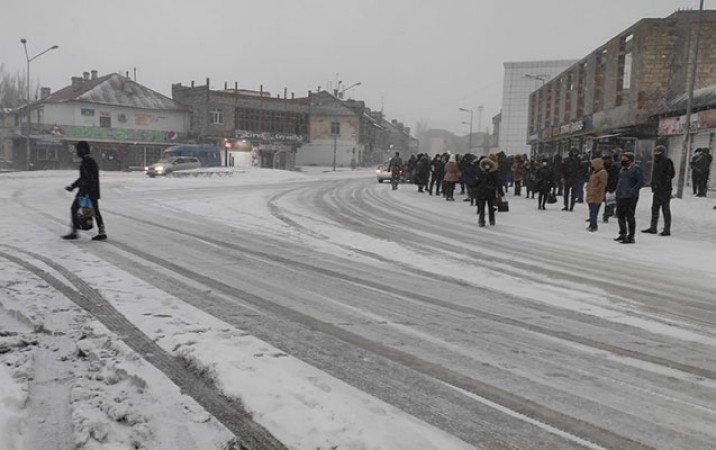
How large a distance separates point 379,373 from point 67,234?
25.0 ft

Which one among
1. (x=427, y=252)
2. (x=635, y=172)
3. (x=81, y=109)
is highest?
(x=81, y=109)

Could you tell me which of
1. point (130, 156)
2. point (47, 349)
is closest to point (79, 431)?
point (47, 349)

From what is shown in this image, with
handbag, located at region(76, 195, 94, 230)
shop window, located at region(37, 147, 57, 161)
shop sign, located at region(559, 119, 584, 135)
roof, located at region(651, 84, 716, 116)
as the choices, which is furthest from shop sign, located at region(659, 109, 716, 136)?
shop window, located at region(37, 147, 57, 161)

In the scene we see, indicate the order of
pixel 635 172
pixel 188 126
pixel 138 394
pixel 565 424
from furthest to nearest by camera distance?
pixel 188 126, pixel 635 172, pixel 138 394, pixel 565 424

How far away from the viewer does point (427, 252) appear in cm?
874

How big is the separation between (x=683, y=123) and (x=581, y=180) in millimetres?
8691

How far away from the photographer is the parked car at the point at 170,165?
33531mm

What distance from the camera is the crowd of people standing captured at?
11.0 m

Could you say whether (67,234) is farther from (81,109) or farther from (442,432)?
(81,109)

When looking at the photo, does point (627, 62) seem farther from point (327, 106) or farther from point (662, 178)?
point (327, 106)

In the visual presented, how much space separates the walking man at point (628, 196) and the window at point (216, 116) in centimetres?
5112

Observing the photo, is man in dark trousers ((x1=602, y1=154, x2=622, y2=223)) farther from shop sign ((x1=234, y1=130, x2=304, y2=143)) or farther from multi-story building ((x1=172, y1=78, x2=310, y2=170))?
shop sign ((x1=234, y1=130, x2=304, y2=143))

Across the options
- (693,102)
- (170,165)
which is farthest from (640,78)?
(170,165)

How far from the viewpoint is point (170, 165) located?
114ft
